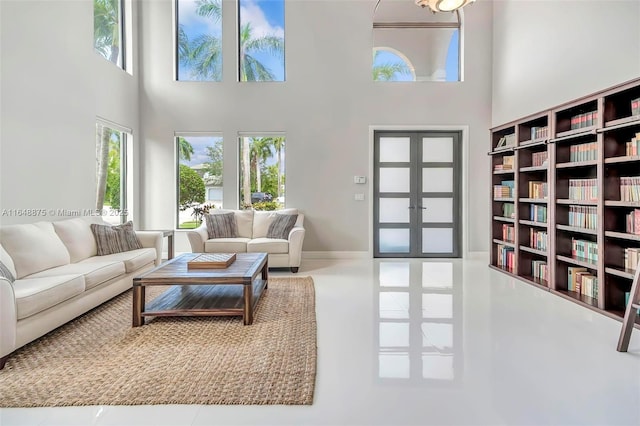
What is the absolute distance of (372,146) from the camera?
247 inches

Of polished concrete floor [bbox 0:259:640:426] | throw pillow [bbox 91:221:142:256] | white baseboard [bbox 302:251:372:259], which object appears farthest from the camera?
white baseboard [bbox 302:251:372:259]

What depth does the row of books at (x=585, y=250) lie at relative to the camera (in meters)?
3.64

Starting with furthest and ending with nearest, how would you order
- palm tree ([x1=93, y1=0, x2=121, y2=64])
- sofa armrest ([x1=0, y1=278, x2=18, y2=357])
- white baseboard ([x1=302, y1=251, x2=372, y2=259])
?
1. white baseboard ([x1=302, y1=251, x2=372, y2=259])
2. palm tree ([x1=93, y1=0, x2=121, y2=64])
3. sofa armrest ([x1=0, y1=278, x2=18, y2=357])

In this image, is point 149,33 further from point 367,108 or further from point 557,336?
point 557,336

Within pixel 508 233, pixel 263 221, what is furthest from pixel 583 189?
pixel 263 221

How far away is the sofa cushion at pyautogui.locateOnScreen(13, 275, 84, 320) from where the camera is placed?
2416 mm

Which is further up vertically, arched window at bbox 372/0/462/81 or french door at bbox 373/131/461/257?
arched window at bbox 372/0/462/81

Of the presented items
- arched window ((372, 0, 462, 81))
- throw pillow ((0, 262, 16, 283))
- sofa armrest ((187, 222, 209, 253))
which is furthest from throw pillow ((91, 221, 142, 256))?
arched window ((372, 0, 462, 81))

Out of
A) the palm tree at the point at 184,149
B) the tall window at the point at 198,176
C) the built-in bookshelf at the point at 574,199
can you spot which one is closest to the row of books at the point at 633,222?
the built-in bookshelf at the point at 574,199

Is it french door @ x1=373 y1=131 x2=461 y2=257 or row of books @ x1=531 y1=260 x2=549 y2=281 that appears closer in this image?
row of books @ x1=531 y1=260 x2=549 y2=281

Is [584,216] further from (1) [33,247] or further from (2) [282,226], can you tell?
(1) [33,247]

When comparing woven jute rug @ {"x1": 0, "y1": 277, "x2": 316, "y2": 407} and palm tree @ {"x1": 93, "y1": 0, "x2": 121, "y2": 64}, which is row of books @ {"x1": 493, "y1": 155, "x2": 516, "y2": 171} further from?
palm tree @ {"x1": 93, "y1": 0, "x2": 121, "y2": 64}

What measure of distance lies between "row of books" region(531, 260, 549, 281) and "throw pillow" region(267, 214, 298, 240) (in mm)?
3377

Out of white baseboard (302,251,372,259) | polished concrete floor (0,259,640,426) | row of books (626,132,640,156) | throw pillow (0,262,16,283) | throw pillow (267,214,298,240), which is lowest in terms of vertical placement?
polished concrete floor (0,259,640,426)
